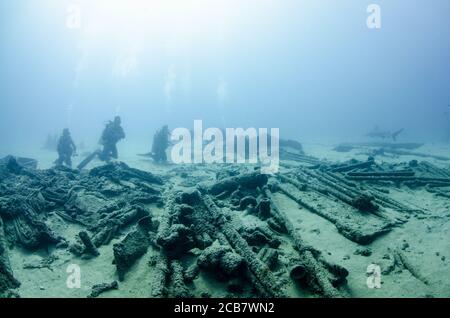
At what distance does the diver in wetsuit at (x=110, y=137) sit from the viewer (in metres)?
21.6

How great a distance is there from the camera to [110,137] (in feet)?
71.1

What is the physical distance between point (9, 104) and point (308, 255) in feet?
789

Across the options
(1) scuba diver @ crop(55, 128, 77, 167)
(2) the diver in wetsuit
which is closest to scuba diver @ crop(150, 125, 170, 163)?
(2) the diver in wetsuit

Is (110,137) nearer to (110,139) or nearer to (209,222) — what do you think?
(110,139)

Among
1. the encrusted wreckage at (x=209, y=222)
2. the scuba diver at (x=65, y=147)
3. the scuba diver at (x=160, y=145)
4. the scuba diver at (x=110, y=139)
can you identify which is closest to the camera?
the encrusted wreckage at (x=209, y=222)

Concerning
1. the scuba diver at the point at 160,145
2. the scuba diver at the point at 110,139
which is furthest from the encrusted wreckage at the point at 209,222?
the scuba diver at the point at 160,145

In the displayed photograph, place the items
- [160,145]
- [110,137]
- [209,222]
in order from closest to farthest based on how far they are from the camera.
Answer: [209,222] < [110,137] < [160,145]

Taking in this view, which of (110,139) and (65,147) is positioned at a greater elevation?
(110,139)

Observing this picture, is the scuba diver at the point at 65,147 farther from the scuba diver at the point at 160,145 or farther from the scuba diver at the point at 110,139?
the scuba diver at the point at 160,145

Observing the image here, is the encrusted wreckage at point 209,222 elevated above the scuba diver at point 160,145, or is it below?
below

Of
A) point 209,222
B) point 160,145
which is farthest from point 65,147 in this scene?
point 209,222

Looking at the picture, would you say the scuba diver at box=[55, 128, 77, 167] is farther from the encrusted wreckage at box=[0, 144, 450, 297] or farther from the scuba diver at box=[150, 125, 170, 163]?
the encrusted wreckage at box=[0, 144, 450, 297]
